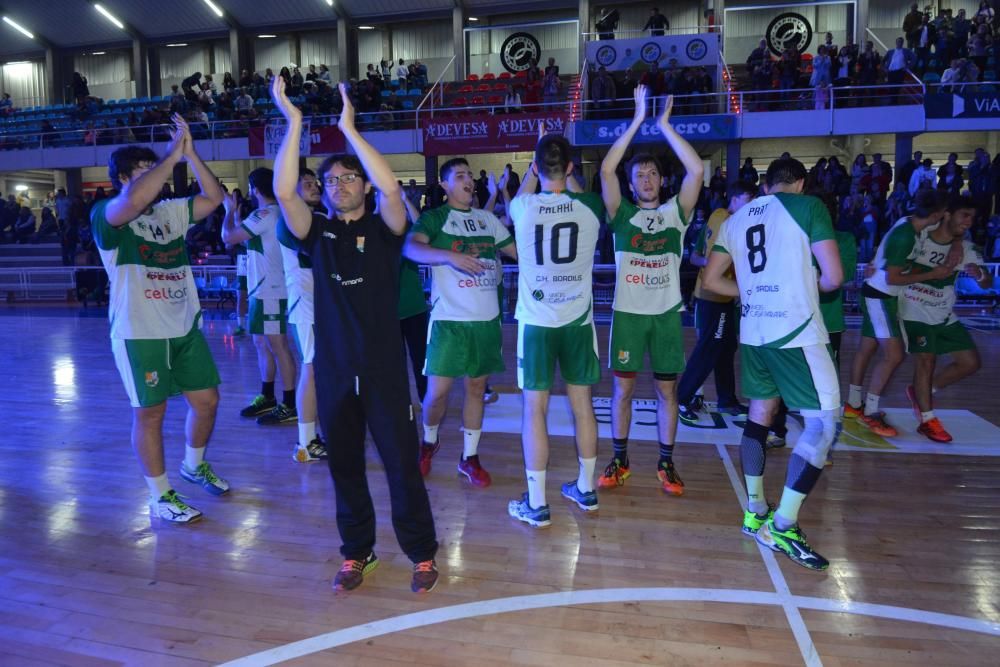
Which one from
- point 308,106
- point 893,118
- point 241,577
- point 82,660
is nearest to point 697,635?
point 241,577

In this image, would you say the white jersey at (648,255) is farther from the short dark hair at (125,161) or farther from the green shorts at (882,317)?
the short dark hair at (125,161)

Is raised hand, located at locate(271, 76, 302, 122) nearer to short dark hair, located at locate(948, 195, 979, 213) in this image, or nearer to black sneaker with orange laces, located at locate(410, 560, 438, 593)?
black sneaker with orange laces, located at locate(410, 560, 438, 593)

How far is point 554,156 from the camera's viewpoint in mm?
3791

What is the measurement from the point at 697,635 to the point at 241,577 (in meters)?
2.15

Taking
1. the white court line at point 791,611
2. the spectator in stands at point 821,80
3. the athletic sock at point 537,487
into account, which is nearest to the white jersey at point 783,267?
the white court line at point 791,611

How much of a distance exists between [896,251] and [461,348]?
131 inches

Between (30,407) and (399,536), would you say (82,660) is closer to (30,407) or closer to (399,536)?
(399,536)

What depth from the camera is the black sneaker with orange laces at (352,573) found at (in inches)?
128

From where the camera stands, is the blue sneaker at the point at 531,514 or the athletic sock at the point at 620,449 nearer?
the blue sneaker at the point at 531,514

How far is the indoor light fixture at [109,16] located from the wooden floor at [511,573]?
86.7 feet

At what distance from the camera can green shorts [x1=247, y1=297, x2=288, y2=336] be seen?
599 centimetres

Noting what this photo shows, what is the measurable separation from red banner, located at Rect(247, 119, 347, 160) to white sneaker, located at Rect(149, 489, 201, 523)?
15740 millimetres

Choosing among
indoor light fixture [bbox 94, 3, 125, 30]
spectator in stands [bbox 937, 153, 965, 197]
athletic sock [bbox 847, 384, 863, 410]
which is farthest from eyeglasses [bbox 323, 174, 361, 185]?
indoor light fixture [bbox 94, 3, 125, 30]

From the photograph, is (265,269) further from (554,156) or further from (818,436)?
(818,436)
